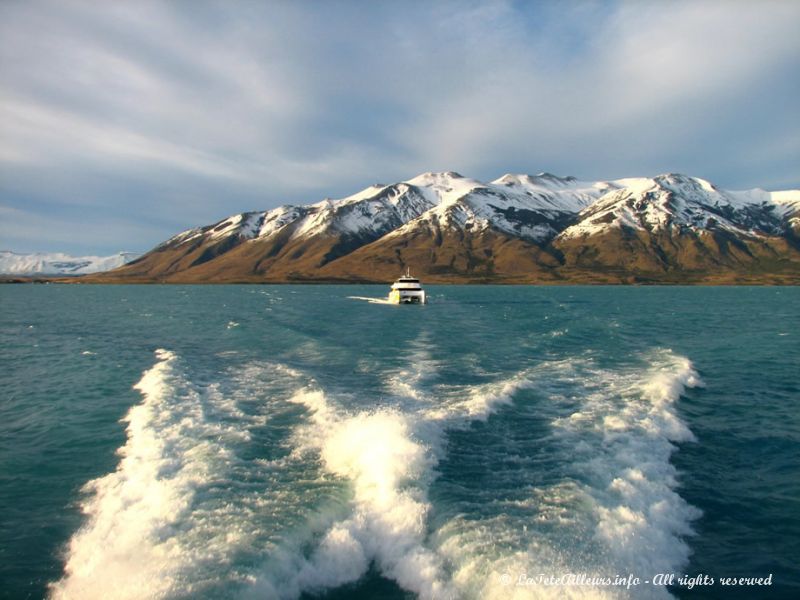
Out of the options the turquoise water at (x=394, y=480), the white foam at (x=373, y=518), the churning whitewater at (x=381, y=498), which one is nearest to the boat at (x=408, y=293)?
the turquoise water at (x=394, y=480)

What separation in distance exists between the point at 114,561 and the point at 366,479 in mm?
7655

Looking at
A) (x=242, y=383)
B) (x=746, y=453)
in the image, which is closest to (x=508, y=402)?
(x=746, y=453)

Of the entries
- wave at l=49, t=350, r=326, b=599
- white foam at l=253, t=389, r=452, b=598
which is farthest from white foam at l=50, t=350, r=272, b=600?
white foam at l=253, t=389, r=452, b=598

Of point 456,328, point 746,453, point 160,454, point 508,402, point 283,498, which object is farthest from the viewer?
point 456,328

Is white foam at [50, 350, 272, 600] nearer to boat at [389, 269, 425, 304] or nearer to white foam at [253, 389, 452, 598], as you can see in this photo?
white foam at [253, 389, 452, 598]

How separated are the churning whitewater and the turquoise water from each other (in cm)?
8

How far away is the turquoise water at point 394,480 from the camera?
12266mm

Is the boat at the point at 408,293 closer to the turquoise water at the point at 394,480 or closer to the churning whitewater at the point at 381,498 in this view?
the turquoise water at the point at 394,480

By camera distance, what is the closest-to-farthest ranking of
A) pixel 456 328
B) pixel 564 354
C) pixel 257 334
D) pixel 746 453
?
pixel 746 453, pixel 564 354, pixel 257 334, pixel 456 328

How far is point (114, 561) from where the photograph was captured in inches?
491

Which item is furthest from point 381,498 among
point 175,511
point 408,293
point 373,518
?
point 408,293

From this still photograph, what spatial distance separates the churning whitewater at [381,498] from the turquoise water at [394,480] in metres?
0.08

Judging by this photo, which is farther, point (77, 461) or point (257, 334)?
point (257, 334)

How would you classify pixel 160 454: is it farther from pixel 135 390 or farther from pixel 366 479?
pixel 135 390
